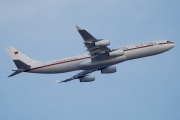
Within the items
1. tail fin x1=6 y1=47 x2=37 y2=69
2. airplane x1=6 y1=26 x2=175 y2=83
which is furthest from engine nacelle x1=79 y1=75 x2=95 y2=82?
tail fin x1=6 y1=47 x2=37 y2=69

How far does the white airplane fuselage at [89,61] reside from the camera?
301 feet

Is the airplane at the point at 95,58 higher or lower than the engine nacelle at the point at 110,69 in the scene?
higher

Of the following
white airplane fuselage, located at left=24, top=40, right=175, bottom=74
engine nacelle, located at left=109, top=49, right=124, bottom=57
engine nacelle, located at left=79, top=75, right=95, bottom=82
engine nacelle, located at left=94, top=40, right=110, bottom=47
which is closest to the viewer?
engine nacelle, located at left=94, top=40, right=110, bottom=47

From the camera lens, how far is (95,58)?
91500 mm

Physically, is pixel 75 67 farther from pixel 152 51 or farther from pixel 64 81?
pixel 152 51

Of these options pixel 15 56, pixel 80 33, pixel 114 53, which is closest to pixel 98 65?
pixel 114 53

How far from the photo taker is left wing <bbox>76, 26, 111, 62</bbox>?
85062 millimetres

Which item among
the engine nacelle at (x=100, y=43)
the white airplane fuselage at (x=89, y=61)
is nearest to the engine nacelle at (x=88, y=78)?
the white airplane fuselage at (x=89, y=61)

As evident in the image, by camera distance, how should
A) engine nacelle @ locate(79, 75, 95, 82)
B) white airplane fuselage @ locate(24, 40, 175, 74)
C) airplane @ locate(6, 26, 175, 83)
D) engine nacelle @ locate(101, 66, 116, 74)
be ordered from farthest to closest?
engine nacelle @ locate(79, 75, 95, 82), engine nacelle @ locate(101, 66, 116, 74), white airplane fuselage @ locate(24, 40, 175, 74), airplane @ locate(6, 26, 175, 83)

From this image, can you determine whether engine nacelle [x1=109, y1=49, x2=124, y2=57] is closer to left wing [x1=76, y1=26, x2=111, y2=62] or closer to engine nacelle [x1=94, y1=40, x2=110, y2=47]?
left wing [x1=76, y1=26, x2=111, y2=62]

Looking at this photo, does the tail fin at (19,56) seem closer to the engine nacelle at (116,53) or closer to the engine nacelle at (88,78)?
the engine nacelle at (88,78)

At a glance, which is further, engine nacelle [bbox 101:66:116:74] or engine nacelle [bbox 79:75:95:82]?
engine nacelle [bbox 79:75:95:82]

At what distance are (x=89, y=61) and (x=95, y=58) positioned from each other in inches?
59.0

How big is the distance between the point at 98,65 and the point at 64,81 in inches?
482
